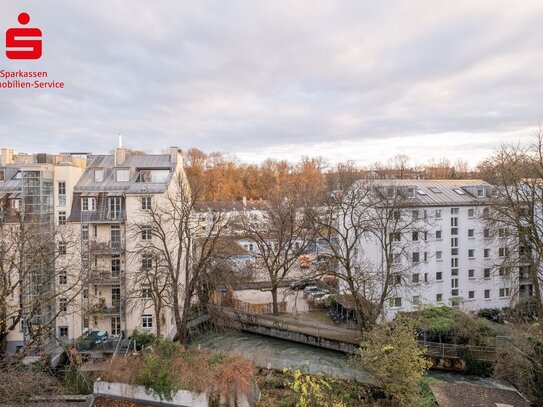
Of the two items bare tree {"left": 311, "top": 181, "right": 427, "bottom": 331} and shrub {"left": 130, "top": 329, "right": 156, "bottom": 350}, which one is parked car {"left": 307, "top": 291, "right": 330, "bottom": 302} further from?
shrub {"left": 130, "top": 329, "right": 156, "bottom": 350}

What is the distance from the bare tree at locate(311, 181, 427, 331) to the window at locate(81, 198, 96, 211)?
14435mm

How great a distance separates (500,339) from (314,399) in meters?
12.5

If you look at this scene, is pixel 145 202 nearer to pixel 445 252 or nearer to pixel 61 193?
pixel 61 193

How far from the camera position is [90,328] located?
87.4 ft

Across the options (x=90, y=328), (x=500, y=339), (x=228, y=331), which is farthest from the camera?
(x=228, y=331)

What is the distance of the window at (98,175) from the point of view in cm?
2827

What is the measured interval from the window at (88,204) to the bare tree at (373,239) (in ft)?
47.4

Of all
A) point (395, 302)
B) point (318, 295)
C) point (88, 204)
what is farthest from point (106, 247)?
point (395, 302)

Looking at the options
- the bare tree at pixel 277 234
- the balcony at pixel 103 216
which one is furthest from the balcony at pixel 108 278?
the bare tree at pixel 277 234

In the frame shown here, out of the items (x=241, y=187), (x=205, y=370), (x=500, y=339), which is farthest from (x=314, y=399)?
(x=241, y=187)

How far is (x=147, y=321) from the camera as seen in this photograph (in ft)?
88.3

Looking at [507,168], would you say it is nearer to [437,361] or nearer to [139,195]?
[437,361]

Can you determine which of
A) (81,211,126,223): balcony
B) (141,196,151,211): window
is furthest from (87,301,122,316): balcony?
(141,196,151,211): window

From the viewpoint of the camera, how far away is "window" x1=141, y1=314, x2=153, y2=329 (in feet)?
87.9
